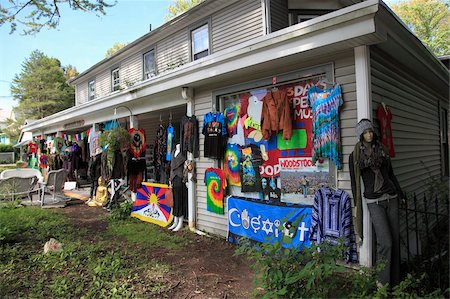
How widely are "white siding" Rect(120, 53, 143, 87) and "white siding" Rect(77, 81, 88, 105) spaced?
5258 millimetres

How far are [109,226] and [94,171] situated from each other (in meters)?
2.86

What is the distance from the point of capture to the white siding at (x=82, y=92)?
1858cm

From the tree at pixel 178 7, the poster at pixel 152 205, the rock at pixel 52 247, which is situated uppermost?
the tree at pixel 178 7

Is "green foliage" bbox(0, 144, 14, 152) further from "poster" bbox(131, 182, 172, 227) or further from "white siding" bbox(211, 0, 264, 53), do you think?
"poster" bbox(131, 182, 172, 227)

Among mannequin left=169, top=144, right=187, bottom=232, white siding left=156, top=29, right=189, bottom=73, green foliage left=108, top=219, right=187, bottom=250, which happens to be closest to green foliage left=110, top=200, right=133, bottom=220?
green foliage left=108, top=219, right=187, bottom=250

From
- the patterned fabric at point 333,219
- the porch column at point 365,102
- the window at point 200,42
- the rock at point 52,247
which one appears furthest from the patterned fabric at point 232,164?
the window at point 200,42

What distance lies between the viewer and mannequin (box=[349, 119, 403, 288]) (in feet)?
9.78

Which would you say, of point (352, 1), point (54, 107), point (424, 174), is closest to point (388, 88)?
point (424, 174)

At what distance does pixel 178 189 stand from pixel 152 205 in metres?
1.16

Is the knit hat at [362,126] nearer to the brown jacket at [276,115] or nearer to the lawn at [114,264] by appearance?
the brown jacket at [276,115]

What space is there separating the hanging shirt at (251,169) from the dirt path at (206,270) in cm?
111

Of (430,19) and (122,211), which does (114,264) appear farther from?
(430,19)

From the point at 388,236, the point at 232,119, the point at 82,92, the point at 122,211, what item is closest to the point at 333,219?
the point at 388,236

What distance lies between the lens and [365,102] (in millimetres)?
3338
